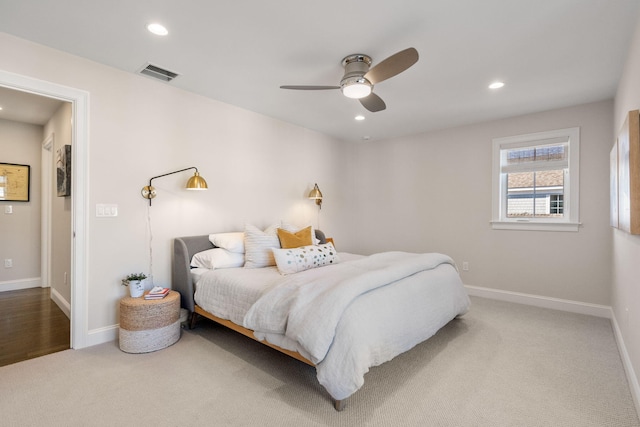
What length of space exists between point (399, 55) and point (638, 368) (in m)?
2.49

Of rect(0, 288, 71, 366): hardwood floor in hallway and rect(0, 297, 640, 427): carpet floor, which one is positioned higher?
rect(0, 288, 71, 366): hardwood floor in hallway

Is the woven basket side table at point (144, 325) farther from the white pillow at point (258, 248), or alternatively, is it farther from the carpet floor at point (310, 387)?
the white pillow at point (258, 248)

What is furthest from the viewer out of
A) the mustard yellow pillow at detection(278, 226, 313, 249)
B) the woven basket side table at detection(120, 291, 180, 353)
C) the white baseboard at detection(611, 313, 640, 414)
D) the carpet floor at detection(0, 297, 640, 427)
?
the mustard yellow pillow at detection(278, 226, 313, 249)

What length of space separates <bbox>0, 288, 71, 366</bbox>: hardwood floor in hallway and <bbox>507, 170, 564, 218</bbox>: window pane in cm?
527

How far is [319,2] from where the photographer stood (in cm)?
195

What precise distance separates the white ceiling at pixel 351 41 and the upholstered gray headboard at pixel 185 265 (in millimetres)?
1614

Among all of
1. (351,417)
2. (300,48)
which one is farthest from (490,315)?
(300,48)

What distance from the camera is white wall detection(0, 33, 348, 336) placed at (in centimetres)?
272

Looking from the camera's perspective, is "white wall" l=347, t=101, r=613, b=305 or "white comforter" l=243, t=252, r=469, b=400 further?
"white wall" l=347, t=101, r=613, b=305

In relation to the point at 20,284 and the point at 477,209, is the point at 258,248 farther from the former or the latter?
the point at 20,284

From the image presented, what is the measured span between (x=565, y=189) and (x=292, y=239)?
11.2ft

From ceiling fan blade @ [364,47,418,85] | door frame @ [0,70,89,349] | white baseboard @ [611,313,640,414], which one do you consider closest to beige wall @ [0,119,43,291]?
door frame @ [0,70,89,349]

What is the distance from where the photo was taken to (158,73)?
9.64ft

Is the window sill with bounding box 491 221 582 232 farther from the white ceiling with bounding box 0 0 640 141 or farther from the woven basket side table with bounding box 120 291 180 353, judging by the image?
the woven basket side table with bounding box 120 291 180 353
